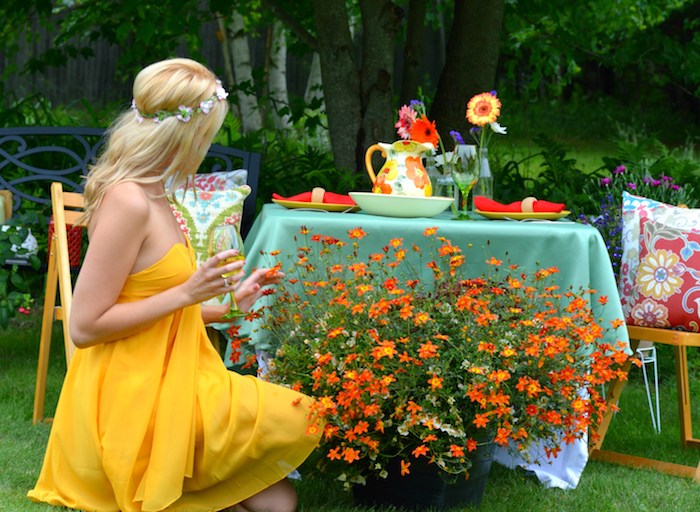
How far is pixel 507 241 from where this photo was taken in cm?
334

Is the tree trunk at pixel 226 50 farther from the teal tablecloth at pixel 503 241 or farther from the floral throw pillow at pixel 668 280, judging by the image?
the teal tablecloth at pixel 503 241

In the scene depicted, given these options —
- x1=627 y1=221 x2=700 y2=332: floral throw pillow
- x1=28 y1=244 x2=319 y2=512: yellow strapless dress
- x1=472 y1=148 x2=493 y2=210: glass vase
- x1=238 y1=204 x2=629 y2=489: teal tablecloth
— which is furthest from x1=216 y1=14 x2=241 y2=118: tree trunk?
x1=28 y1=244 x2=319 y2=512: yellow strapless dress

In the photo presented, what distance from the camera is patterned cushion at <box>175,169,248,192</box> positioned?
4793 millimetres

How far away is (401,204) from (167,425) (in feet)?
4.00

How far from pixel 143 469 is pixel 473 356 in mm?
941

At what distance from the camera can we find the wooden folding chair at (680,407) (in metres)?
3.72

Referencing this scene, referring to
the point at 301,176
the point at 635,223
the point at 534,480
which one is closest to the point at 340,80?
the point at 301,176

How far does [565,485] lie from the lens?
138 inches

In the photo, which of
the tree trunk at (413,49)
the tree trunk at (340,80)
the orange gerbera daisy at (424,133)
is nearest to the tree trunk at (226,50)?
the tree trunk at (413,49)

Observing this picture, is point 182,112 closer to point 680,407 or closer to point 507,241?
point 507,241

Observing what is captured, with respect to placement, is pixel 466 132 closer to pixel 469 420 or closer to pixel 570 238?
pixel 570 238

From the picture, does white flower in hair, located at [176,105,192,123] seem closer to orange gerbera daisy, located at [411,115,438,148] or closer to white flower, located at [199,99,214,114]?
white flower, located at [199,99,214,114]

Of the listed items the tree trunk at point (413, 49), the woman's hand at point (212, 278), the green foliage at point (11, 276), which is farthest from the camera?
the tree trunk at point (413, 49)

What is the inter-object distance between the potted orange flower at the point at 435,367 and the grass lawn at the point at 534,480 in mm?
216
